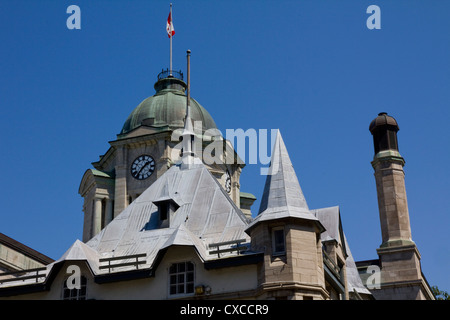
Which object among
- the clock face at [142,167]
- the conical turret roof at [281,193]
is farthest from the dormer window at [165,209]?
the clock face at [142,167]

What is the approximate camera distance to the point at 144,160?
77.0 metres

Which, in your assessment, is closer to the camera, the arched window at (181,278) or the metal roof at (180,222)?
the arched window at (181,278)

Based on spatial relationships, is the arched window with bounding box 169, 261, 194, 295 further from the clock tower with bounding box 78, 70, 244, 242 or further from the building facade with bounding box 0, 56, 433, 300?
the clock tower with bounding box 78, 70, 244, 242

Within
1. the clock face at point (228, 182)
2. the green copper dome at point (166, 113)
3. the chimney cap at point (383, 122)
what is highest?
the green copper dome at point (166, 113)

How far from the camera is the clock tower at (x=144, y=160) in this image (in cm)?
7544

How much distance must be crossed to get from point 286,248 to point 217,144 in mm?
37908

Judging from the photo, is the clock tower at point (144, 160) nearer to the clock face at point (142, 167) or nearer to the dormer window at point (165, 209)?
the clock face at point (142, 167)

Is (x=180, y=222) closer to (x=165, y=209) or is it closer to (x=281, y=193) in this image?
(x=165, y=209)

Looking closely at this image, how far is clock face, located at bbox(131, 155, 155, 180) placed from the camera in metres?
76.4

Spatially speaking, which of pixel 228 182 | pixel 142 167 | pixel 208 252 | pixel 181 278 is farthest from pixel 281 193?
pixel 142 167

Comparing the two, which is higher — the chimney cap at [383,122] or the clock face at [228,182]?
the chimney cap at [383,122]

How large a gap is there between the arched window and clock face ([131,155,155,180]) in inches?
1403

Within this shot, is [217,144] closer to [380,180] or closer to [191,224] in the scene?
[380,180]

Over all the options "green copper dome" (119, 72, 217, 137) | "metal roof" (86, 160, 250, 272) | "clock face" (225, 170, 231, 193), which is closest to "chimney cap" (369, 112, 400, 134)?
"clock face" (225, 170, 231, 193)
